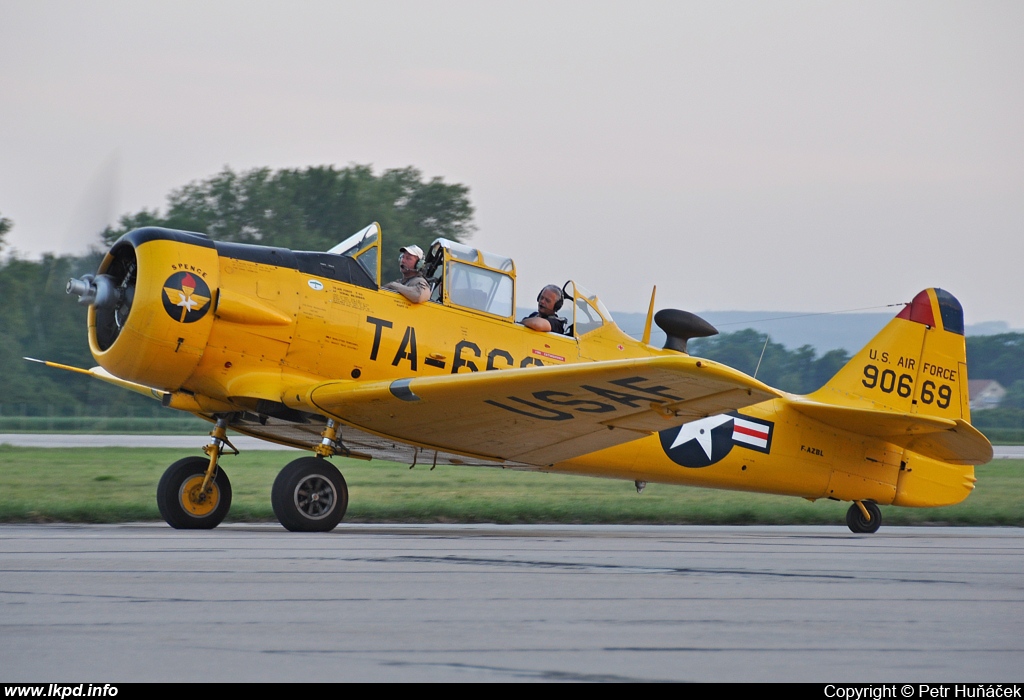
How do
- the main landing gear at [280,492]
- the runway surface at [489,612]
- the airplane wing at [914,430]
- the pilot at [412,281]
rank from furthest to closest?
1. the airplane wing at [914,430]
2. the pilot at [412,281]
3. the main landing gear at [280,492]
4. the runway surface at [489,612]

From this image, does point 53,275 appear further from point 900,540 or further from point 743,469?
point 900,540

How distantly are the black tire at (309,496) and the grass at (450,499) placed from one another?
2523mm

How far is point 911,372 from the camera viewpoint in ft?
37.0

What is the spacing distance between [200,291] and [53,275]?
202 cm

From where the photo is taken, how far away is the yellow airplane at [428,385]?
8.05 m

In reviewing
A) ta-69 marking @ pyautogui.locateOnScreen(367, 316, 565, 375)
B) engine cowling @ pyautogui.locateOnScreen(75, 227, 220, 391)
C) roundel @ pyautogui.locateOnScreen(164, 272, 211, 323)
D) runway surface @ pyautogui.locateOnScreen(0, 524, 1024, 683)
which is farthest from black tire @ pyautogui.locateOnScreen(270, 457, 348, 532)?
roundel @ pyautogui.locateOnScreen(164, 272, 211, 323)

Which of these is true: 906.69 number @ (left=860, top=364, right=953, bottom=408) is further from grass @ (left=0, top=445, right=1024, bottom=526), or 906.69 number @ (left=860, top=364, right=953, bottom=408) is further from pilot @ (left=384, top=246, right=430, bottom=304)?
pilot @ (left=384, top=246, right=430, bottom=304)

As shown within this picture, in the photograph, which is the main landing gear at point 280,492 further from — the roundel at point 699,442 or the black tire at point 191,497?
the roundel at point 699,442

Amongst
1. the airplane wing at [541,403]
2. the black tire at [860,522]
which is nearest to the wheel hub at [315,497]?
the airplane wing at [541,403]

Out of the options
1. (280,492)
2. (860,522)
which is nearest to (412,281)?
(280,492)

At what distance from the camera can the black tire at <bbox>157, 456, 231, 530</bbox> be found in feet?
28.5

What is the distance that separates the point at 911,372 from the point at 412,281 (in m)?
5.64

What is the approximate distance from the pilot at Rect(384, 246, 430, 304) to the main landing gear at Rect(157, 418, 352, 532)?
133 cm

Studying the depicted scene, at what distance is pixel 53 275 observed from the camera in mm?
9469
